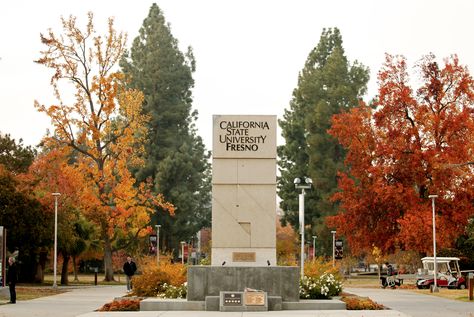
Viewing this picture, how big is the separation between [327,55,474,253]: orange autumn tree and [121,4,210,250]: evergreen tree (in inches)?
955

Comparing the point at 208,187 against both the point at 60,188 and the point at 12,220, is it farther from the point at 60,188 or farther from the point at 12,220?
the point at 12,220

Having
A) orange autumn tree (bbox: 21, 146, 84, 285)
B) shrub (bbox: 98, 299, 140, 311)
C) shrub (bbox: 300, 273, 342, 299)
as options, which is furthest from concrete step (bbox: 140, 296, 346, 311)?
orange autumn tree (bbox: 21, 146, 84, 285)

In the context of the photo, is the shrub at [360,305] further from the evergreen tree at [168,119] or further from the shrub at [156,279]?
the evergreen tree at [168,119]

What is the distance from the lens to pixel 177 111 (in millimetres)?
86500

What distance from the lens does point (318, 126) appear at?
82812 mm

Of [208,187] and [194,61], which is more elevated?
[194,61]

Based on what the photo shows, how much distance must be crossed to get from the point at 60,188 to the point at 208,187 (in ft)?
126

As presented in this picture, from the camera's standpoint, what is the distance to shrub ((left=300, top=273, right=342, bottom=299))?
30822mm

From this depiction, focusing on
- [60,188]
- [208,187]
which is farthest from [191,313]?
[208,187]

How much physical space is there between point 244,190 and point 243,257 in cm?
220

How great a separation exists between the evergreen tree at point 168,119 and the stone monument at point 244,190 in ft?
178

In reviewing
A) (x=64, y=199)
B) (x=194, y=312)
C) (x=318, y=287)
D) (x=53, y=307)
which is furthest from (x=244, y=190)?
(x=64, y=199)

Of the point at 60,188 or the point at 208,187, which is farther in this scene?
the point at 208,187

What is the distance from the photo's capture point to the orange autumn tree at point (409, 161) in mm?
58188
